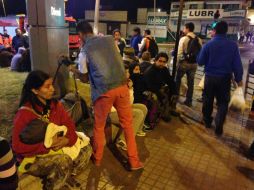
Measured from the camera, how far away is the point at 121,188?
10.4 feet

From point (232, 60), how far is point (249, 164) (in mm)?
1717

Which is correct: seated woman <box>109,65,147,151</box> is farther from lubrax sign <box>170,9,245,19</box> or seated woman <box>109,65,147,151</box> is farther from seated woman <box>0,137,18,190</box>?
lubrax sign <box>170,9,245,19</box>

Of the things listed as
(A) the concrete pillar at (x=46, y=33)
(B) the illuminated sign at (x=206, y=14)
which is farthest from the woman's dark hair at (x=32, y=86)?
(B) the illuminated sign at (x=206, y=14)

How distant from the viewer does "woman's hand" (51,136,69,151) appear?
2.74 m

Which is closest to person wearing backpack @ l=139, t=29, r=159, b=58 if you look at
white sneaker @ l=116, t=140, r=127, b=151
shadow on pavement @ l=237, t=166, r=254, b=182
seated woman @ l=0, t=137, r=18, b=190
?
white sneaker @ l=116, t=140, r=127, b=151

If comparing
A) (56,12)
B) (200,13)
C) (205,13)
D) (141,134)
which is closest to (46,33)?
(56,12)

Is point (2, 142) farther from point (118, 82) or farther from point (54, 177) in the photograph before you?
point (118, 82)

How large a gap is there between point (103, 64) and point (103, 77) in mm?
151

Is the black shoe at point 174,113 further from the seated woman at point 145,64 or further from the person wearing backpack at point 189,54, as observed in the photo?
the seated woman at point 145,64

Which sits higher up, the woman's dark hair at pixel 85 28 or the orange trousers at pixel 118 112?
the woman's dark hair at pixel 85 28

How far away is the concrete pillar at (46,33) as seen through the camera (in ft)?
14.6

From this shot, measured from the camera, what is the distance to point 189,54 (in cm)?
597

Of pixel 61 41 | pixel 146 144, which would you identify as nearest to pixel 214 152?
pixel 146 144

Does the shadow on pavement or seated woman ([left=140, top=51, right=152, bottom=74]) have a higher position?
seated woman ([left=140, top=51, right=152, bottom=74])
